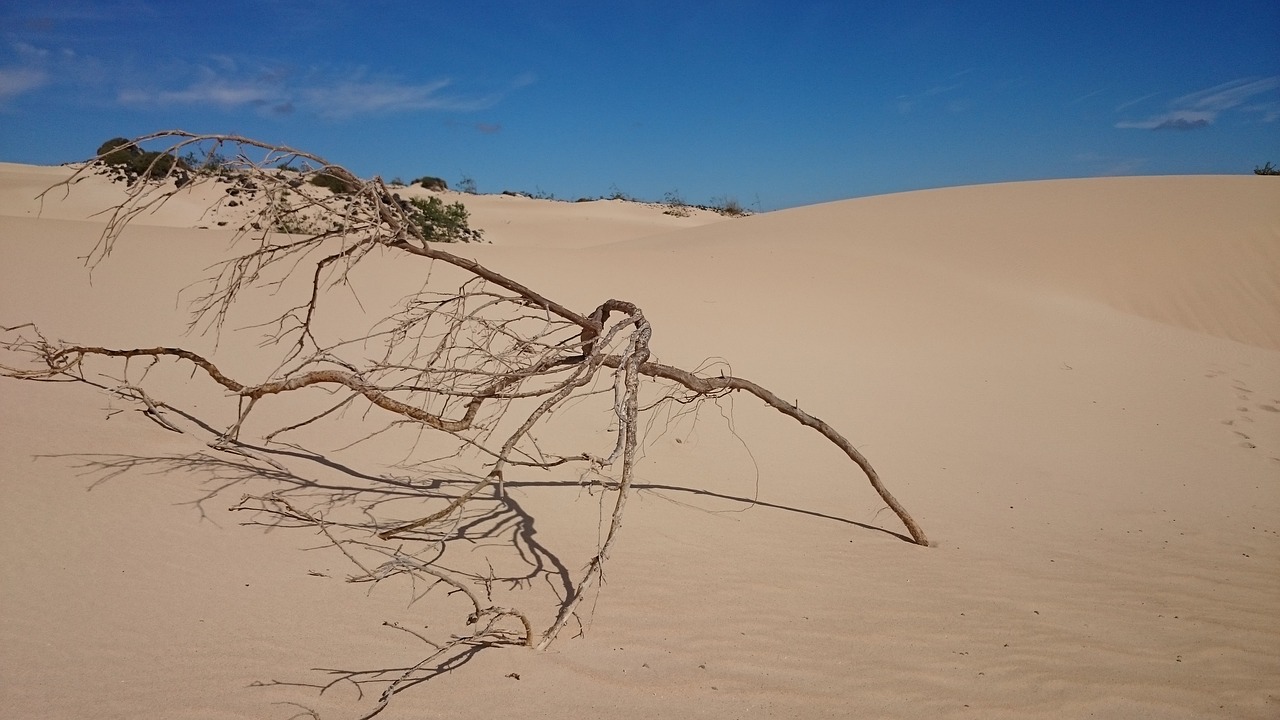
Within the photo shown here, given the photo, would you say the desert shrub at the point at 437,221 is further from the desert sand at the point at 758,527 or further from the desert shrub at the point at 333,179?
the desert shrub at the point at 333,179

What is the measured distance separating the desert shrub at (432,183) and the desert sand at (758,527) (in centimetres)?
2259

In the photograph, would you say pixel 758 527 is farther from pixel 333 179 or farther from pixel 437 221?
pixel 437 221

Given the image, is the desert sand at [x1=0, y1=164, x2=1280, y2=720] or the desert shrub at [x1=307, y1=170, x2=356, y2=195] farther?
the desert shrub at [x1=307, y1=170, x2=356, y2=195]

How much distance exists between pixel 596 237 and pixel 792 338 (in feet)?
56.6

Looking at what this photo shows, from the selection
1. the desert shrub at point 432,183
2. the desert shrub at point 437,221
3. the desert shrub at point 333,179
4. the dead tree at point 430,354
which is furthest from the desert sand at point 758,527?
the desert shrub at point 432,183

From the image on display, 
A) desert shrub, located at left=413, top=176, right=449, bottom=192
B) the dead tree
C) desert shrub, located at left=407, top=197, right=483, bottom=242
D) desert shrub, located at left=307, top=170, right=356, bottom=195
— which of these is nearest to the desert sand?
the dead tree

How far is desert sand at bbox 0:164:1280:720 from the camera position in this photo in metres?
2.75

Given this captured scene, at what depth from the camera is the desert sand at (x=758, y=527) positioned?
2.75m

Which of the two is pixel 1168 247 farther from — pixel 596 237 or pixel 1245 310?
pixel 596 237

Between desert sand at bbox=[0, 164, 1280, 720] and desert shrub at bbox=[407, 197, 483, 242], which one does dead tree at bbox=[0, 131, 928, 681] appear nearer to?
desert sand at bbox=[0, 164, 1280, 720]

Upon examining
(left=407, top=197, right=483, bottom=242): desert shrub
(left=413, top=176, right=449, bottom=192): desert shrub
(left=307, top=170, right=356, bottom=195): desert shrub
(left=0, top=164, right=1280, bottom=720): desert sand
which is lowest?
Answer: (left=0, top=164, right=1280, bottom=720): desert sand

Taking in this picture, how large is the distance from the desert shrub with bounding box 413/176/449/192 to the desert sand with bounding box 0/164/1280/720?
22591mm

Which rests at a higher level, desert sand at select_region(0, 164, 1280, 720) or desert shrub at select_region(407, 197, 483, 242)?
desert shrub at select_region(407, 197, 483, 242)

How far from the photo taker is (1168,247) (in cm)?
1363
